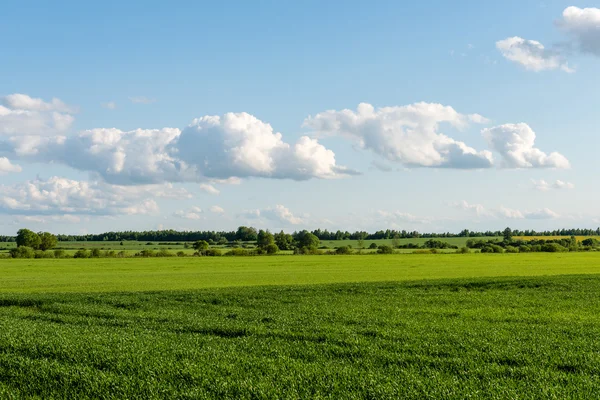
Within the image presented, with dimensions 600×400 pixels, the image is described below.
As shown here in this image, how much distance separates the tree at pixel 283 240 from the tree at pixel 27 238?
64939 millimetres

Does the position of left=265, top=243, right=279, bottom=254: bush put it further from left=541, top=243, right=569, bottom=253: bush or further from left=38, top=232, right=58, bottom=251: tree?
left=38, top=232, right=58, bottom=251: tree

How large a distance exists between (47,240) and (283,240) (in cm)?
6526

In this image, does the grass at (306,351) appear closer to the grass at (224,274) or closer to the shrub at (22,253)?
the grass at (224,274)

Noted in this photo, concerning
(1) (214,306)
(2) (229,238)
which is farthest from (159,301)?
(2) (229,238)

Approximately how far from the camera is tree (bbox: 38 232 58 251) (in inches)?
5837

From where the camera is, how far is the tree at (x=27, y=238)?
144m

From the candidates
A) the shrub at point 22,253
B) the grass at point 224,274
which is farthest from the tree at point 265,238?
the grass at point 224,274

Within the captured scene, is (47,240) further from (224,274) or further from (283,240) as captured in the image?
(224,274)

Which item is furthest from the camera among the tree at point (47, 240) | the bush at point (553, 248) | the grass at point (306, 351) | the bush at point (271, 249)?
the tree at point (47, 240)

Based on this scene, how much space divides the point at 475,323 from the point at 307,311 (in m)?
6.78

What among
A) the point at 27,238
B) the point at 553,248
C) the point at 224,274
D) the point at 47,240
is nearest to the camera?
the point at 224,274

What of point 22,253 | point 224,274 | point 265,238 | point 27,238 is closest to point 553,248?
point 265,238

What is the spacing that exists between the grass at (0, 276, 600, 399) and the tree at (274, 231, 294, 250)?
426 ft

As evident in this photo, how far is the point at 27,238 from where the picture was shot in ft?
472
